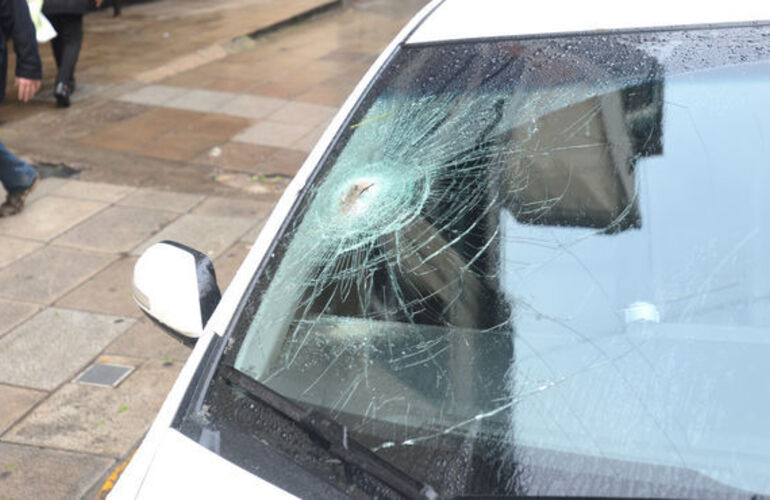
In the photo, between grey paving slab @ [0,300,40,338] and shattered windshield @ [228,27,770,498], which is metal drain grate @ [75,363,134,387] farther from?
shattered windshield @ [228,27,770,498]

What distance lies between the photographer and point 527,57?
8.07 ft

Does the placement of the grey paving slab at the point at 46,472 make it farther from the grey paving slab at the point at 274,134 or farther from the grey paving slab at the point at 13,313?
the grey paving slab at the point at 274,134

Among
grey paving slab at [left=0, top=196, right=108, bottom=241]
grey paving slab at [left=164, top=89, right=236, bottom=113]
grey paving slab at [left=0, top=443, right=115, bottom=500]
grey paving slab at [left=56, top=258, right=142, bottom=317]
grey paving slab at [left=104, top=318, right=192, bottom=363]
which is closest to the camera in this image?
grey paving slab at [left=0, top=443, right=115, bottom=500]

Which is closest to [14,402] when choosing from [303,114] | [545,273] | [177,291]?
[177,291]

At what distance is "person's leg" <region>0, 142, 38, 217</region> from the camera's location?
5836 mm

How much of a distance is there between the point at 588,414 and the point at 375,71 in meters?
1.19

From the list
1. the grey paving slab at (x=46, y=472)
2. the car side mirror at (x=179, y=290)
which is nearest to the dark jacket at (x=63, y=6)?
the grey paving slab at (x=46, y=472)

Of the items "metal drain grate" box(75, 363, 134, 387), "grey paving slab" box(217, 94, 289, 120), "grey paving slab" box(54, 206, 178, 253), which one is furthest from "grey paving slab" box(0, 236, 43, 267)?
"grey paving slab" box(217, 94, 289, 120)

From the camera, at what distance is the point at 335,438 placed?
5.82 feet

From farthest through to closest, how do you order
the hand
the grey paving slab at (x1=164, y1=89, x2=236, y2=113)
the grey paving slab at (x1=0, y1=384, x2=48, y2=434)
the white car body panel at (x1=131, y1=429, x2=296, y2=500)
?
the grey paving slab at (x1=164, y1=89, x2=236, y2=113) < the hand < the grey paving slab at (x1=0, y1=384, x2=48, y2=434) < the white car body panel at (x1=131, y1=429, x2=296, y2=500)

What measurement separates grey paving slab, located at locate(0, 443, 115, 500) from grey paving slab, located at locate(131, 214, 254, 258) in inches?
77.2

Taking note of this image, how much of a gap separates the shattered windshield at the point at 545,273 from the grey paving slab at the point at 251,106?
603 centimetres

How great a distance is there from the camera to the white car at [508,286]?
1.72m

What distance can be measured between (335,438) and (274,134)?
6.31 meters
